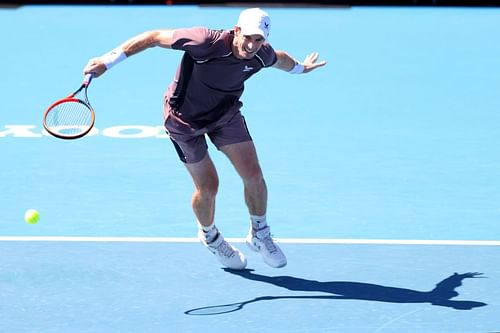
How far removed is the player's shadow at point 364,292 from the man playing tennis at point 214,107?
6.2 inches

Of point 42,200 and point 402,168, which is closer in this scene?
point 42,200

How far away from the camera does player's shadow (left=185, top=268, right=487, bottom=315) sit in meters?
7.31

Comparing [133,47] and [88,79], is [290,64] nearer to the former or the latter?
[133,47]

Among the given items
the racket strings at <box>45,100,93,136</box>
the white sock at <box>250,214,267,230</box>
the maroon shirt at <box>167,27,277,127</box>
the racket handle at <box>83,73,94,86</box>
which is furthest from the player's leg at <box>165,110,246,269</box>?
the racket handle at <box>83,73,94,86</box>

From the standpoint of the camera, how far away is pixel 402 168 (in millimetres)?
10812

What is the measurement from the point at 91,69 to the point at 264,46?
3.76 ft

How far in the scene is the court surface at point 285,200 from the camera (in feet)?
23.9

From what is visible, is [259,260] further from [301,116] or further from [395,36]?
[395,36]

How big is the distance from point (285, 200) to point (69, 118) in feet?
8.55

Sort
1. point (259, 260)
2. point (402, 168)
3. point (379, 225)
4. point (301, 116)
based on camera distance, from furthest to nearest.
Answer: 1. point (301, 116)
2. point (402, 168)
3. point (379, 225)
4. point (259, 260)

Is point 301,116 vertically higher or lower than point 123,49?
lower

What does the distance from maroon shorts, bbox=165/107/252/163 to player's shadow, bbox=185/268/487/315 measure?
2.94 feet

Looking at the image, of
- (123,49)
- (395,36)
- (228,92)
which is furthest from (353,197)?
(395,36)

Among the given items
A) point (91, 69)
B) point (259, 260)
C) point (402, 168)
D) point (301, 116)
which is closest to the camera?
point (91, 69)
